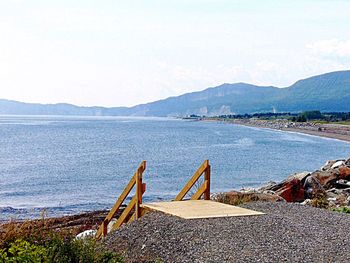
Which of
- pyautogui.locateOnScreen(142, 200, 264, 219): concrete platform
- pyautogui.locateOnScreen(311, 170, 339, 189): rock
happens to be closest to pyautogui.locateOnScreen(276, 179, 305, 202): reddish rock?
pyautogui.locateOnScreen(311, 170, 339, 189): rock

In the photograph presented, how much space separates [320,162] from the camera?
2292 inches

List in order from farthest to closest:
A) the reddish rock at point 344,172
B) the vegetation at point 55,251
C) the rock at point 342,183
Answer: the reddish rock at point 344,172 → the rock at point 342,183 → the vegetation at point 55,251

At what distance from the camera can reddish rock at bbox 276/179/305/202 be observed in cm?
1973

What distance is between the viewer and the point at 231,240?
993 cm

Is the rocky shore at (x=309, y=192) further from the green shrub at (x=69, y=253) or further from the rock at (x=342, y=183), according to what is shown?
the green shrub at (x=69, y=253)

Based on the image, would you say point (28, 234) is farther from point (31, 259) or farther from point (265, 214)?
point (265, 214)

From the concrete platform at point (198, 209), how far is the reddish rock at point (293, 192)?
22.7 feet

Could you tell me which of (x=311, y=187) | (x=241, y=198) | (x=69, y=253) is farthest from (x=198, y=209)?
(x=311, y=187)

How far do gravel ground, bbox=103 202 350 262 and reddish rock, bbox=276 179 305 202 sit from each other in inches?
295

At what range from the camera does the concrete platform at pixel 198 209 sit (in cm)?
1167

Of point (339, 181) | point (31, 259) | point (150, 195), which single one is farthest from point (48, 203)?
point (31, 259)

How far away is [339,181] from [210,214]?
12614 millimetres

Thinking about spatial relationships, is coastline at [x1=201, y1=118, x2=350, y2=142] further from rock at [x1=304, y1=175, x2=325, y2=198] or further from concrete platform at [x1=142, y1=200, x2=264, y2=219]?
concrete platform at [x1=142, y1=200, x2=264, y2=219]

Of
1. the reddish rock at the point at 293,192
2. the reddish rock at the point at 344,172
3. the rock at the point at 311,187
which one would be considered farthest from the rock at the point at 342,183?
the reddish rock at the point at 293,192
